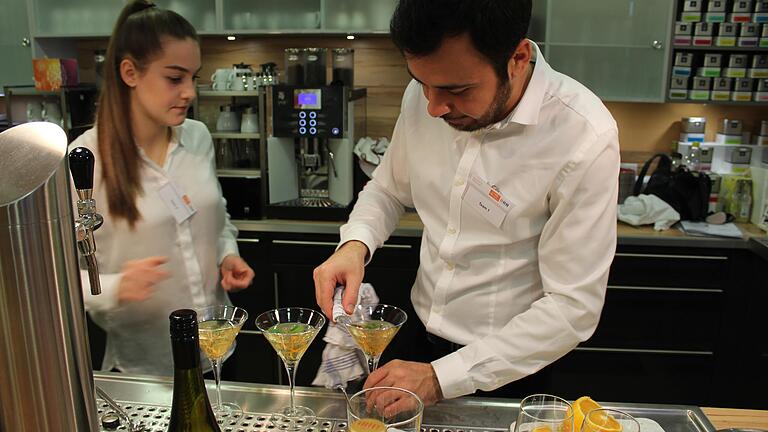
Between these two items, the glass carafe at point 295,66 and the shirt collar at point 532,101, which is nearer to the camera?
the shirt collar at point 532,101

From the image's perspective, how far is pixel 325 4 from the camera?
11.2 ft

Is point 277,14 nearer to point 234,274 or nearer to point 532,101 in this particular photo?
point 234,274

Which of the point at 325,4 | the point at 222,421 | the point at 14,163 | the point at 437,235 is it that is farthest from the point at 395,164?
the point at 325,4

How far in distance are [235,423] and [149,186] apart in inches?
37.0

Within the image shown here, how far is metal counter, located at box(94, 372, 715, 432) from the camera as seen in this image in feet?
3.79

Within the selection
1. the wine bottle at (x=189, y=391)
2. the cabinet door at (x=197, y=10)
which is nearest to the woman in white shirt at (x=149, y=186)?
the wine bottle at (x=189, y=391)

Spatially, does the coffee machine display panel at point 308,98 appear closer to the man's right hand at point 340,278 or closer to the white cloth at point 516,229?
the white cloth at point 516,229

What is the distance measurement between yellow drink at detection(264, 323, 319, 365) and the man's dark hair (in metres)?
0.57

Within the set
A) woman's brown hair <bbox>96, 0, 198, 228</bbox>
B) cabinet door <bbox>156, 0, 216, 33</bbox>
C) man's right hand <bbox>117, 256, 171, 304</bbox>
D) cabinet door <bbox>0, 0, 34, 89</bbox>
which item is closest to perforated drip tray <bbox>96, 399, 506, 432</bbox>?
man's right hand <bbox>117, 256, 171, 304</bbox>

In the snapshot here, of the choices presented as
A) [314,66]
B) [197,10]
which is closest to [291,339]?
[314,66]

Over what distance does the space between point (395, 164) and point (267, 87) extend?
159cm

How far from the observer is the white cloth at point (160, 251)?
5.98 ft

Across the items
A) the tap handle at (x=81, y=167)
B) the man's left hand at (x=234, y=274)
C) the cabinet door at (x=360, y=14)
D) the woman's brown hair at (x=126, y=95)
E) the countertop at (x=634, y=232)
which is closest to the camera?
the tap handle at (x=81, y=167)

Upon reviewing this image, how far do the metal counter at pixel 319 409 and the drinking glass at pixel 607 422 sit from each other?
0.25 metres
